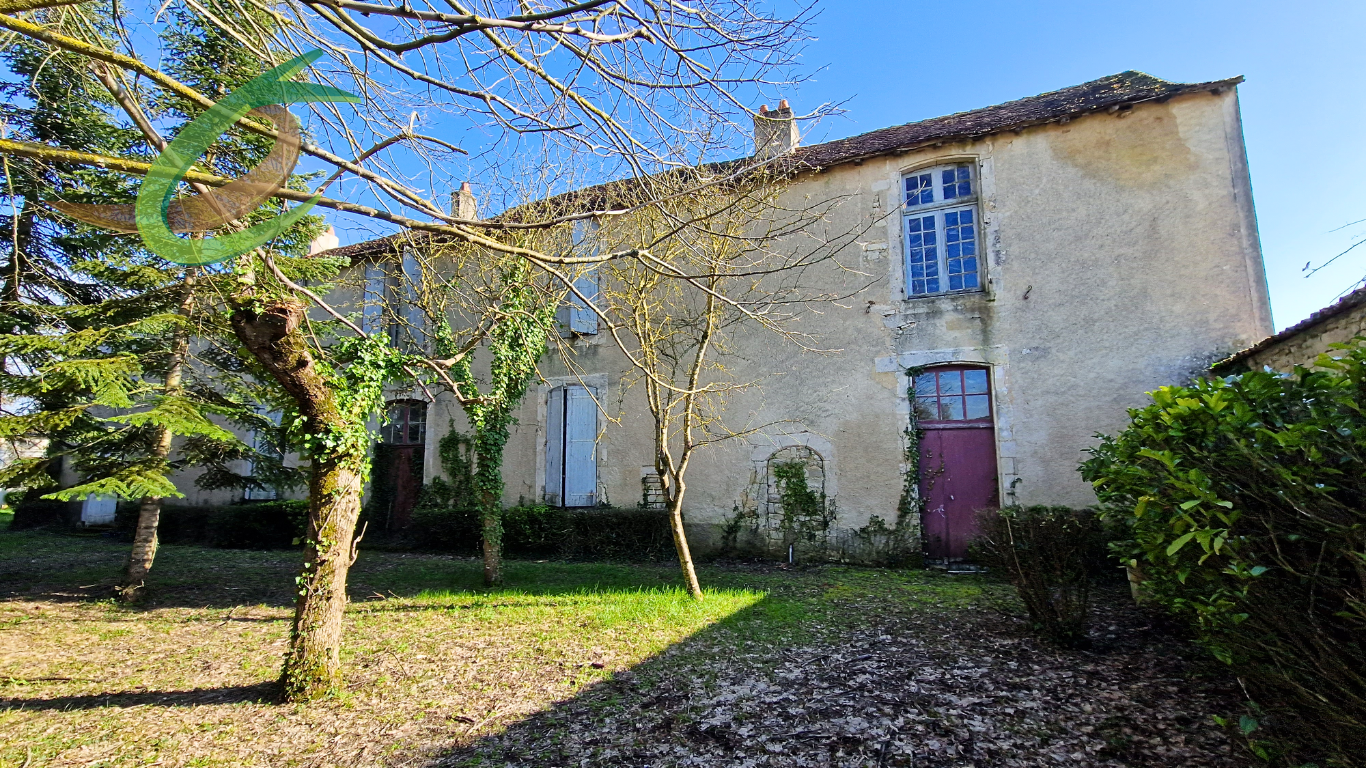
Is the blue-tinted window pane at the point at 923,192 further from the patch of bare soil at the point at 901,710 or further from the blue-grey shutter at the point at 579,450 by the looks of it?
the patch of bare soil at the point at 901,710

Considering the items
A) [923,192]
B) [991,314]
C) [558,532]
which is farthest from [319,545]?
[923,192]

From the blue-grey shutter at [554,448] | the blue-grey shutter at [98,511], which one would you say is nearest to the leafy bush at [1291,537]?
the blue-grey shutter at [554,448]

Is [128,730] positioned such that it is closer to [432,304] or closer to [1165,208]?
[432,304]

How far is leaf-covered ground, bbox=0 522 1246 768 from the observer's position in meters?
2.95

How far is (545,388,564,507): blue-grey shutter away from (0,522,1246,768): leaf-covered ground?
11.6 feet

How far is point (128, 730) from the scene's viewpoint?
3.27m

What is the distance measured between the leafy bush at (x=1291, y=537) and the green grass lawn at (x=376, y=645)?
8.62 feet

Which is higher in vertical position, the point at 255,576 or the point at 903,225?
the point at 903,225

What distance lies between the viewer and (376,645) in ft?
15.1

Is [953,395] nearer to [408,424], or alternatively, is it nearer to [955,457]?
[955,457]

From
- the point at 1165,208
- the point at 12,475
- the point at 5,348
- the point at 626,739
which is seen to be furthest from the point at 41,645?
the point at 1165,208

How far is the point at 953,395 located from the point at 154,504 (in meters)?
8.96

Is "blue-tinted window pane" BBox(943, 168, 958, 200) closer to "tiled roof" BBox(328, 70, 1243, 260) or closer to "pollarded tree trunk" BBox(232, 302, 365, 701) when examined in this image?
"tiled roof" BBox(328, 70, 1243, 260)

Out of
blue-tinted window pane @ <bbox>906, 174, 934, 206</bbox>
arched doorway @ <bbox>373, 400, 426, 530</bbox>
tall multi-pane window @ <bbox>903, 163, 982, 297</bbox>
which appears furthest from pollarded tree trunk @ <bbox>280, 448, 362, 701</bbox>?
arched doorway @ <bbox>373, 400, 426, 530</bbox>
